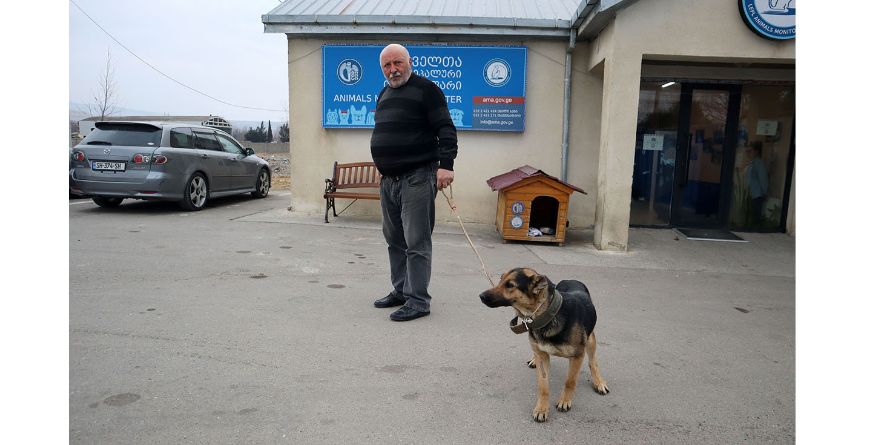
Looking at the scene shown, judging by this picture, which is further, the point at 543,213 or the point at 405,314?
the point at 543,213

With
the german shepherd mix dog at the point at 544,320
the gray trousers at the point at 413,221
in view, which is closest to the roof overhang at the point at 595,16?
the gray trousers at the point at 413,221

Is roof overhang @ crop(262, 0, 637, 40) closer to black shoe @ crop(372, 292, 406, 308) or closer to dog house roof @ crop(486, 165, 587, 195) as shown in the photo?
dog house roof @ crop(486, 165, 587, 195)

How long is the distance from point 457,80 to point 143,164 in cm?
519

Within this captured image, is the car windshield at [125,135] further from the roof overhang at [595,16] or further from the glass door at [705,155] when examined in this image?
the glass door at [705,155]

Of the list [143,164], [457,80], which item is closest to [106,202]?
[143,164]

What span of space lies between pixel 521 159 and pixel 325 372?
6174 mm

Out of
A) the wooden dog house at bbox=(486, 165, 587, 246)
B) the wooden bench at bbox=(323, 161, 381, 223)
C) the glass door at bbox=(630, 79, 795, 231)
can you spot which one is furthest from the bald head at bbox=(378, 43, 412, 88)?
the glass door at bbox=(630, 79, 795, 231)

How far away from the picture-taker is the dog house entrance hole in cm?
800

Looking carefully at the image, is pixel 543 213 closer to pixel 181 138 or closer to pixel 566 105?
pixel 566 105

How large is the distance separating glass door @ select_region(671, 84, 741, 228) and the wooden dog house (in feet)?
8.09

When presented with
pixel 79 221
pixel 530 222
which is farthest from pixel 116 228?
pixel 530 222

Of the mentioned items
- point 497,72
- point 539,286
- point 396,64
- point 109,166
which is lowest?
point 539,286

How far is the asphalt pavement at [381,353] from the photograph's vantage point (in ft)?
8.73

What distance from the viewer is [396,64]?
13.3 ft
